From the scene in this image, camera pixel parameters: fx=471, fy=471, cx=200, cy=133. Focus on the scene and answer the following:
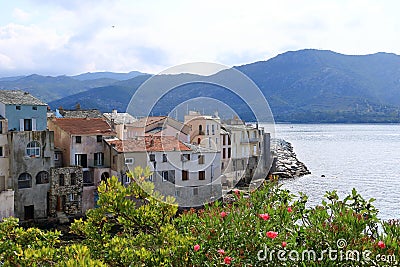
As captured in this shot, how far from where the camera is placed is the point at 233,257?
17.6 feet

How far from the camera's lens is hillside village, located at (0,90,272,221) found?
1089 inches

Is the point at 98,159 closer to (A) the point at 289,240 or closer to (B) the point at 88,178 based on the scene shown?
(B) the point at 88,178

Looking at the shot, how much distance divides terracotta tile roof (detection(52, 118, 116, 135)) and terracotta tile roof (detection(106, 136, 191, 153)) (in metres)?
1.09

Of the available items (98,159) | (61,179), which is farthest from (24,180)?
(98,159)

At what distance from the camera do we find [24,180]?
95.1ft

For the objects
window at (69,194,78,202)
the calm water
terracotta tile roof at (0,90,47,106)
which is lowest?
the calm water

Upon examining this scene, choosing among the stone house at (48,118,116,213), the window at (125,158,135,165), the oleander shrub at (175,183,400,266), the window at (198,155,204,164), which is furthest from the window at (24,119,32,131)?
the oleander shrub at (175,183,400,266)

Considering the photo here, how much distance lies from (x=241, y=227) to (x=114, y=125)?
3447 centimetres

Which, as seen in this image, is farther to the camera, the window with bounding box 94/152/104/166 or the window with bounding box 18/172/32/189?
the window with bounding box 94/152/104/166

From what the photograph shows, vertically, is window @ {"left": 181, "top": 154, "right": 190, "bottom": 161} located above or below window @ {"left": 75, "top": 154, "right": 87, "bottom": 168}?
above

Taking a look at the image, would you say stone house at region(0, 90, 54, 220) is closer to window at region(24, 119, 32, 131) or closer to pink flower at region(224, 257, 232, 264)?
window at region(24, 119, 32, 131)

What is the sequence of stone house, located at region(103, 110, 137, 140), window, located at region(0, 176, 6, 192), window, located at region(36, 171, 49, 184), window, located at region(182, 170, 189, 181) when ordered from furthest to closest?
stone house, located at region(103, 110, 137, 140)
window, located at region(182, 170, 189, 181)
window, located at region(36, 171, 49, 184)
window, located at region(0, 176, 6, 192)

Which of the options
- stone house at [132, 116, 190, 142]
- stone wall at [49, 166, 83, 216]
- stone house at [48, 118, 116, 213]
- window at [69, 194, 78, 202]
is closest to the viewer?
stone house at [132, 116, 190, 142]

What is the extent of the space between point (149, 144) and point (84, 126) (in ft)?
27.8
